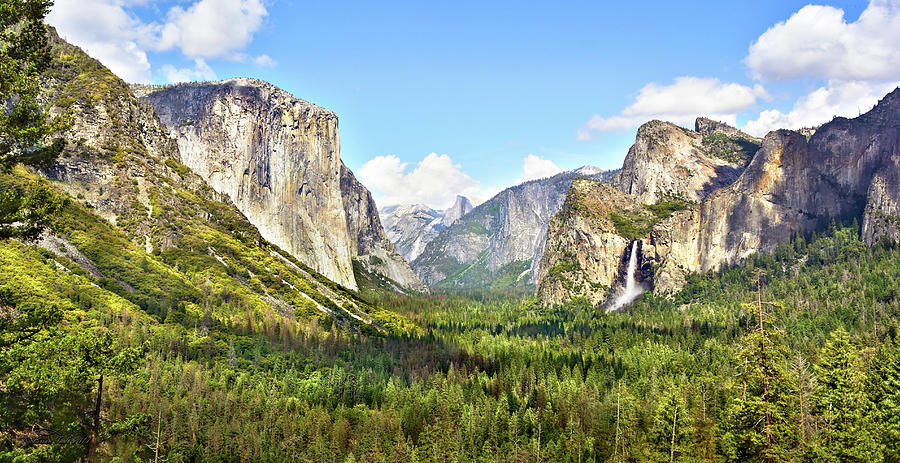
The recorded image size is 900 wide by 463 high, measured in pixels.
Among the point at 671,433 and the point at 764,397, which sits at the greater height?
the point at 764,397

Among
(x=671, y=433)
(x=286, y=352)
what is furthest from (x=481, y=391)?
(x=671, y=433)

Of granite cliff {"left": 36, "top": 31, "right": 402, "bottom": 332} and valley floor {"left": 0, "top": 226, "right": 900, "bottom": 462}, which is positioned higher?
granite cliff {"left": 36, "top": 31, "right": 402, "bottom": 332}

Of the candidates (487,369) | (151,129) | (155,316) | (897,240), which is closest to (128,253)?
(155,316)

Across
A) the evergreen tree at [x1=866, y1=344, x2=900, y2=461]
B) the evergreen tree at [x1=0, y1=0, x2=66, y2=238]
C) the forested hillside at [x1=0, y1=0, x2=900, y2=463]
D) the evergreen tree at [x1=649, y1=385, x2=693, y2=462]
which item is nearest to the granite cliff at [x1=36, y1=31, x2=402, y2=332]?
the forested hillside at [x1=0, y1=0, x2=900, y2=463]

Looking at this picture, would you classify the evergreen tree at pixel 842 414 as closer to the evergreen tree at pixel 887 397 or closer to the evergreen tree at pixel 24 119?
the evergreen tree at pixel 887 397

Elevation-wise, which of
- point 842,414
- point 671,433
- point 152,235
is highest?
point 152,235

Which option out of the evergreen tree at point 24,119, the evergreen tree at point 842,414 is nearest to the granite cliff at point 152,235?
the evergreen tree at point 24,119

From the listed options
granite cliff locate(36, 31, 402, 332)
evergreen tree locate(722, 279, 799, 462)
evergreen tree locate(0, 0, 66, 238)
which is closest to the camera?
evergreen tree locate(0, 0, 66, 238)

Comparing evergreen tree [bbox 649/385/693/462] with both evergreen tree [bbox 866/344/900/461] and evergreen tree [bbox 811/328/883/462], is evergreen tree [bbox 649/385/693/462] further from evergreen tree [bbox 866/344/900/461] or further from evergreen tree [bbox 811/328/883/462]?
evergreen tree [bbox 866/344/900/461]

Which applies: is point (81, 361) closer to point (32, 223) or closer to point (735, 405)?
point (32, 223)

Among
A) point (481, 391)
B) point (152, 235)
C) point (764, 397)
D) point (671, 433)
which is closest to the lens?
point (764, 397)

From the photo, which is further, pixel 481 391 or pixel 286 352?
pixel 286 352

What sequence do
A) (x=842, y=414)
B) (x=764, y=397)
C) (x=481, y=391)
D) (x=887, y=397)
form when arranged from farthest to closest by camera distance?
(x=481, y=391), (x=842, y=414), (x=887, y=397), (x=764, y=397)

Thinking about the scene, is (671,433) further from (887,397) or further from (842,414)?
(887,397)
